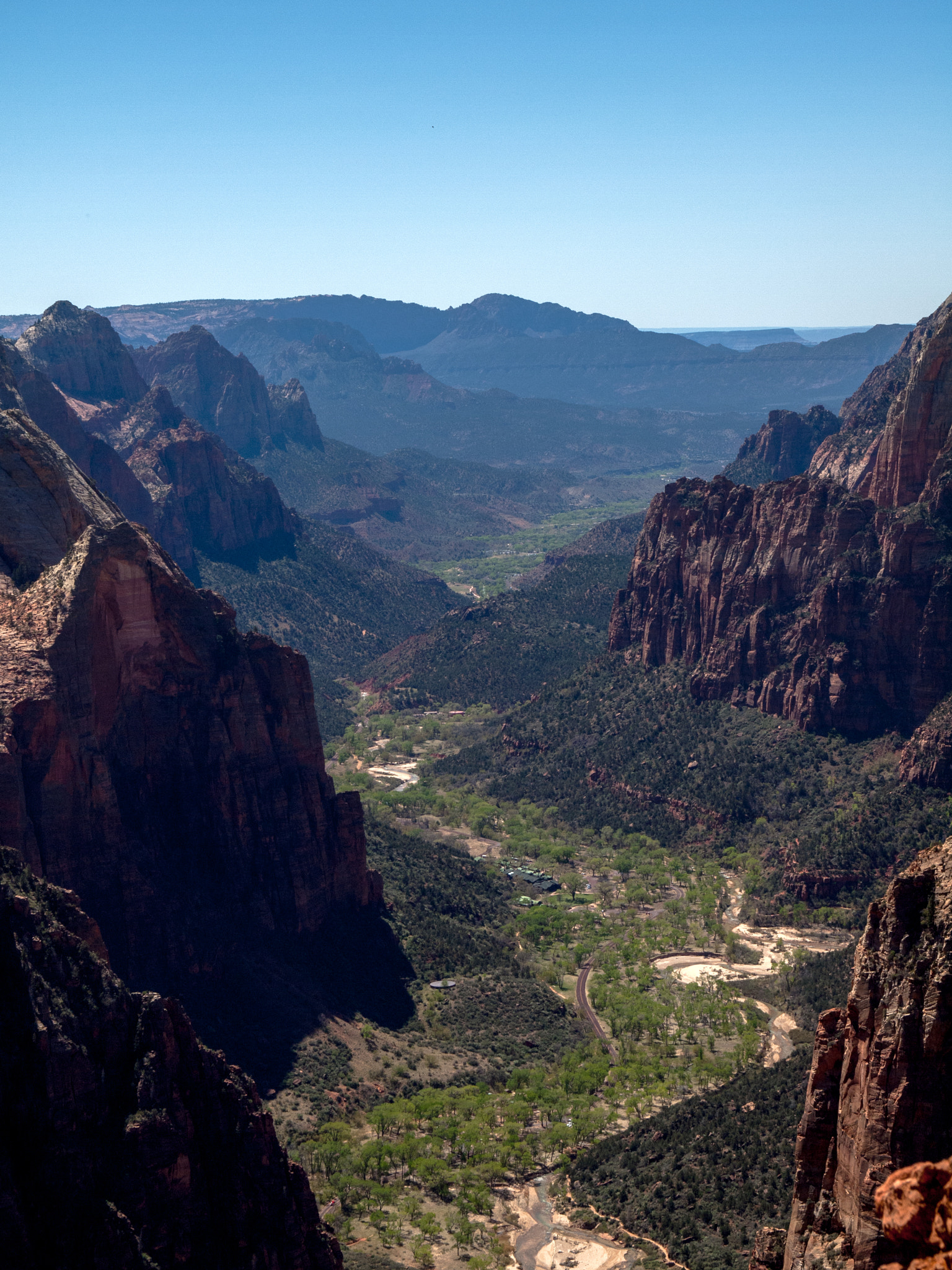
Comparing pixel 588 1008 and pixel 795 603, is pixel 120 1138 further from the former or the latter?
pixel 795 603

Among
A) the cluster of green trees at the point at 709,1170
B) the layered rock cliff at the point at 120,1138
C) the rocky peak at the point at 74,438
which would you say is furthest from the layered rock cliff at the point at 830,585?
the layered rock cliff at the point at 120,1138

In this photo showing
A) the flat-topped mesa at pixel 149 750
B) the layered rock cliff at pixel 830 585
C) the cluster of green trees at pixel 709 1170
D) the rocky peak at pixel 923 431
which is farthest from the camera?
the rocky peak at pixel 923 431

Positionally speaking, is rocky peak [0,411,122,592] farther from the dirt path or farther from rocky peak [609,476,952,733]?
rocky peak [609,476,952,733]

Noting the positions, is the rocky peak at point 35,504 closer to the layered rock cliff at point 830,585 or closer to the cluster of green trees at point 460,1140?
the cluster of green trees at point 460,1140

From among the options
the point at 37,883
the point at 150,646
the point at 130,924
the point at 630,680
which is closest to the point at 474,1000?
the point at 130,924

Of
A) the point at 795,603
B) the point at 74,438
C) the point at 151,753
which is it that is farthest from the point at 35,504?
the point at 74,438
